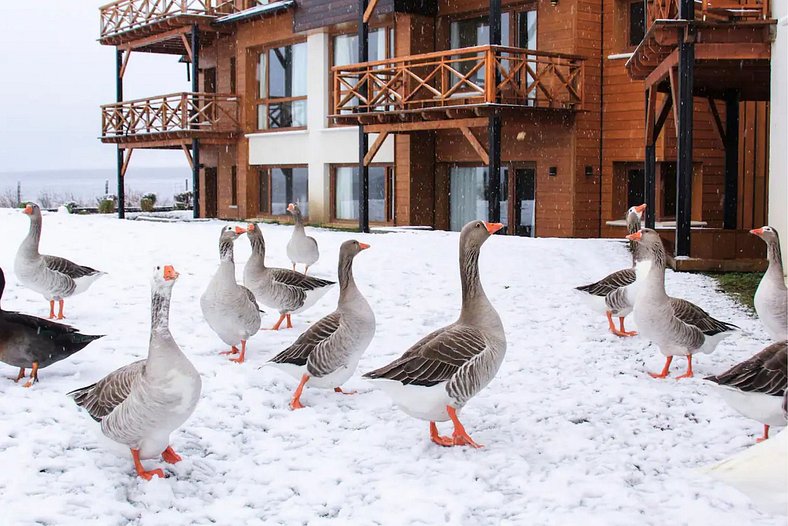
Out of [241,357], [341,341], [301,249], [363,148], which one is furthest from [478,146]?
[341,341]

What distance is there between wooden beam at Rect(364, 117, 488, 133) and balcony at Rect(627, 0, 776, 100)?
397 centimetres

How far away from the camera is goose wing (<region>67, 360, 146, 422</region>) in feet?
16.5

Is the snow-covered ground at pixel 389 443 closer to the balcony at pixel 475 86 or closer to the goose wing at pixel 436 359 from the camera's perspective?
the goose wing at pixel 436 359

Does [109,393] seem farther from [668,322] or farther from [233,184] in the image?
[233,184]

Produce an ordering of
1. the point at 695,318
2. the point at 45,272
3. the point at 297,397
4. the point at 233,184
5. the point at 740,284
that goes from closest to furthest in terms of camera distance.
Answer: the point at 297,397
the point at 695,318
the point at 45,272
the point at 740,284
the point at 233,184

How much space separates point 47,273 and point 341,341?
4.02 meters

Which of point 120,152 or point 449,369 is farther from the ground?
point 120,152

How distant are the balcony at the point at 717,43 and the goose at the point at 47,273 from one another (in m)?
9.23

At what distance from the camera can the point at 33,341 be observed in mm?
6422

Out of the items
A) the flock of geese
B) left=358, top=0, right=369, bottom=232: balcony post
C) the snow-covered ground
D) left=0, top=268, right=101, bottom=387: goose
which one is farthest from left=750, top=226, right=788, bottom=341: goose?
left=358, top=0, right=369, bottom=232: balcony post

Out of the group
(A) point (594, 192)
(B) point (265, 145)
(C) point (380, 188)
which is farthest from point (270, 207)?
(A) point (594, 192)

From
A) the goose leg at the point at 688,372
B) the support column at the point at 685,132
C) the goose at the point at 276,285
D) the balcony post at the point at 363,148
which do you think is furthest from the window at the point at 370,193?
the goose leg at the point at 688,372

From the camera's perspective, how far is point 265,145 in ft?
89.1

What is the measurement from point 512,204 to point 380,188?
14.9 feet
